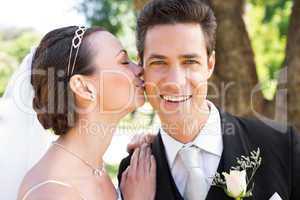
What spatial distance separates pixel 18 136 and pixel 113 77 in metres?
0.84

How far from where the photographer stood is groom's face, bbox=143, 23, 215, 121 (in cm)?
312

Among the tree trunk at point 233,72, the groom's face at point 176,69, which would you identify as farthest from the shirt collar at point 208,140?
the tree trunk at point 233,72

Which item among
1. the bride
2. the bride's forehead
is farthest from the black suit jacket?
the bride's forehead

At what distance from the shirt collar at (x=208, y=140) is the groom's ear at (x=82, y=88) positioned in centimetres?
59

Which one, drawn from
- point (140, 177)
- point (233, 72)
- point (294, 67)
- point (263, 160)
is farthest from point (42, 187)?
point (294, 67)

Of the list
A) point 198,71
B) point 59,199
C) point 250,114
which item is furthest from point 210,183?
point 250,114

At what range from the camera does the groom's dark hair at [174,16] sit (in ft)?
10.6

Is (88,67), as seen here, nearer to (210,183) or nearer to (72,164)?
(72,164)

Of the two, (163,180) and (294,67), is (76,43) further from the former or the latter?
(294,67)

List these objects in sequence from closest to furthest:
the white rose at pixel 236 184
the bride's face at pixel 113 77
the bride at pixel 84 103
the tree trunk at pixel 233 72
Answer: the white rose at pixel 236 184
the bride at pixel 84 103
the bride's face at pixel 113 77
the tree trunk at pixel 233 72

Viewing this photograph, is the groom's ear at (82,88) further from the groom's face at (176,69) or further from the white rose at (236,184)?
the white rose at (236,184)

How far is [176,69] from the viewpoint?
10.2 feet

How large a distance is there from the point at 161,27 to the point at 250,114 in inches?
82.9

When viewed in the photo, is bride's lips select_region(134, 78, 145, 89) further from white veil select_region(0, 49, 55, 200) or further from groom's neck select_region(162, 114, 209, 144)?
white veil select_region(0, 49, 55, 200)
